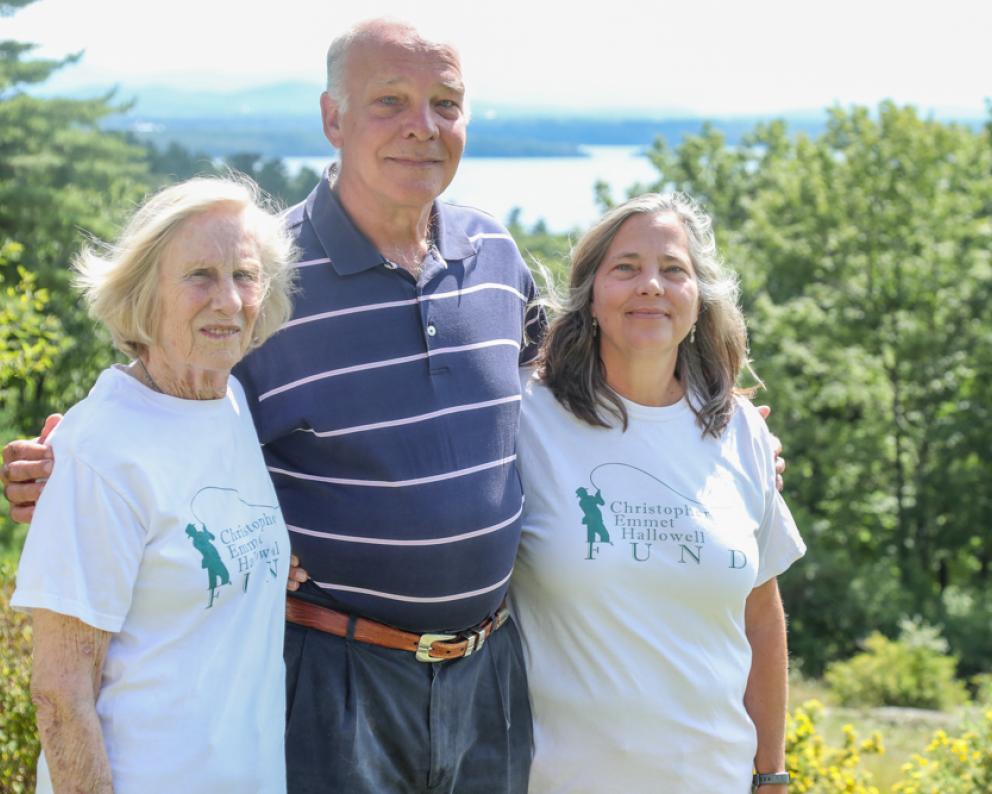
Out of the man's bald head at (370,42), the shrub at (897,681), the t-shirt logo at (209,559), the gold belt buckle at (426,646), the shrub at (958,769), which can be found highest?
the man's bald head at (370,42)

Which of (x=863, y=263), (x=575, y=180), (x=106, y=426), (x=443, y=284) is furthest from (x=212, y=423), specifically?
(x=575, y=180)

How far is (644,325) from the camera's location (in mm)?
3191

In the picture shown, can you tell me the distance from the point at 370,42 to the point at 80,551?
1.57 m

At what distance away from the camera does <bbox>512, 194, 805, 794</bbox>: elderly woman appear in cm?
303

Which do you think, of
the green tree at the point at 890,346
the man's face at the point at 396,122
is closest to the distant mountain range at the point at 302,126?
the green tree at the point at 890,346

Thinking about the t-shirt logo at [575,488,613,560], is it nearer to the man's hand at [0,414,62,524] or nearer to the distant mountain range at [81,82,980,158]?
the man's hand at [0,414,62,524]

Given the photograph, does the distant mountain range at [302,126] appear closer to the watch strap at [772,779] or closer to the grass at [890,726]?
the grass at [890,726]

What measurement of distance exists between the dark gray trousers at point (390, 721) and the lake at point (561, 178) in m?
22.6

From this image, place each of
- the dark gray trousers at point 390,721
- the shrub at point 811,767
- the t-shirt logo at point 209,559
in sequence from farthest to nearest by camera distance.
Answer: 1. the shrub at point 811,767
2. the dark gray trousers at point 390,721
3. the t-shirt logo at point 209,559

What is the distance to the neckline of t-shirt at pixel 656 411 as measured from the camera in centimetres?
323

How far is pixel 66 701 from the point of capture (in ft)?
7.15

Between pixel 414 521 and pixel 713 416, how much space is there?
3.20ft

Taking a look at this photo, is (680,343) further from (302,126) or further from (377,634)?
(302,126)

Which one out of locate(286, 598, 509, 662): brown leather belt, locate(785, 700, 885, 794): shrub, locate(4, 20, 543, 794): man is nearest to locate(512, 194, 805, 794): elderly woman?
locate(4, 20, 543, 794): man
